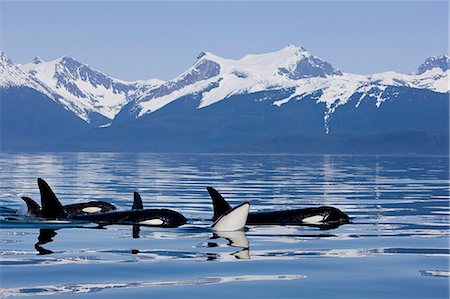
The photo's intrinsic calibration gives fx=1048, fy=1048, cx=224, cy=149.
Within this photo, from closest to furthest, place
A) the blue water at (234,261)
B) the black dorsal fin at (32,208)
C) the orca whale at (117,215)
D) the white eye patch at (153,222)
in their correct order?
the blue water at (234,261), the white eye patch at (153,222), the orca whale at (117,215), the black dorsal fin at (32,208)

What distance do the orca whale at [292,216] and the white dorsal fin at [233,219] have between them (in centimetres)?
257

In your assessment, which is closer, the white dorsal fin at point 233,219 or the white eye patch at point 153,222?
the white dorsal fin at point 233,219

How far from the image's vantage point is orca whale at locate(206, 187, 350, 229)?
97.4ft

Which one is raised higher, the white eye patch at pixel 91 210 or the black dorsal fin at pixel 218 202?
the black dorsal fin at pixel 218 202

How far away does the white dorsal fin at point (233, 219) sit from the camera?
2667cm

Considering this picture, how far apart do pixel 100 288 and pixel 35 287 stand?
1.03 m

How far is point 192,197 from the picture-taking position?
47156 mm

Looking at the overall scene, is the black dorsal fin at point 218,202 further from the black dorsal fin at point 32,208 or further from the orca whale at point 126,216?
the black dorsal fin at point 32,208

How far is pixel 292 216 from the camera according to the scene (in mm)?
30031

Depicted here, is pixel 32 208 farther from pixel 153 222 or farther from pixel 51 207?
pixel 153 222

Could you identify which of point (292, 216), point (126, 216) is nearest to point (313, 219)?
point (292, 216)

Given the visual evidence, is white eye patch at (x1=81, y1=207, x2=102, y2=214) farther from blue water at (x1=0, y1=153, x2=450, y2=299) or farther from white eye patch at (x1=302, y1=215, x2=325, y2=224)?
white eye patch at (x1=302, y1=215, x2=325, y2=224)

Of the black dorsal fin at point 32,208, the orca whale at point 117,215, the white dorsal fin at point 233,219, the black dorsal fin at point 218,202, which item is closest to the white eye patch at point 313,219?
the black dorsal fin at point 218,202

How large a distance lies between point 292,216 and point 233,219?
3.68 meters
